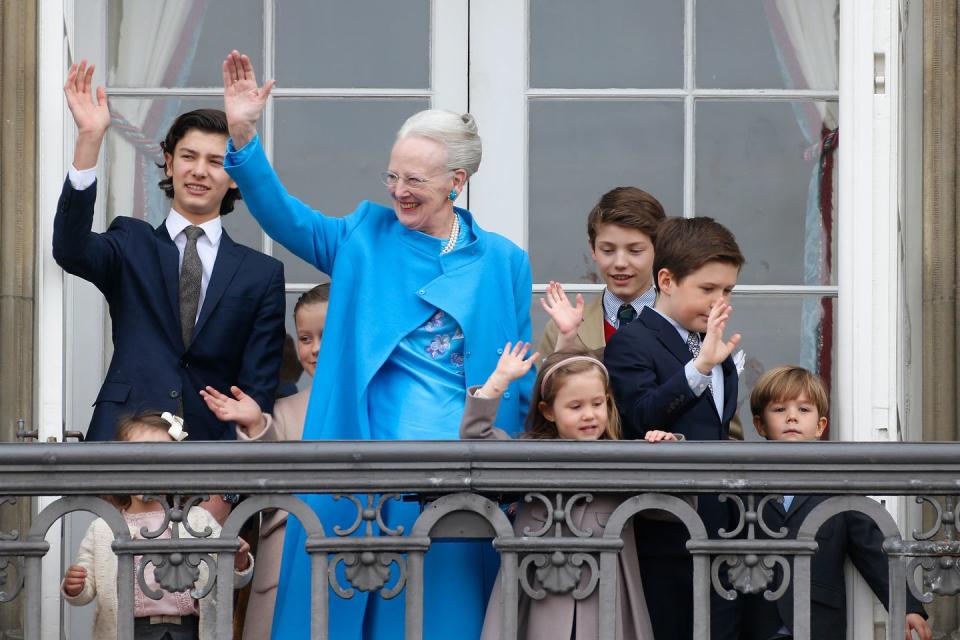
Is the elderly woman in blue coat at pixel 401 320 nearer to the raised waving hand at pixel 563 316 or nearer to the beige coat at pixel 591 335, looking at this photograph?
the raised waving hand at pixel 563 316

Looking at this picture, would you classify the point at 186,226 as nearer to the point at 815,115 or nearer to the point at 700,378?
the point at 700,378

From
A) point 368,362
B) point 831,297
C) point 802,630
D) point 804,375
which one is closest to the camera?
point 802,630

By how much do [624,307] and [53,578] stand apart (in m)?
1.75

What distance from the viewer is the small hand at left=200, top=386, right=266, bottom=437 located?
539 centimetres

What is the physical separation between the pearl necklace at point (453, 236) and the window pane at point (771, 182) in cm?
135

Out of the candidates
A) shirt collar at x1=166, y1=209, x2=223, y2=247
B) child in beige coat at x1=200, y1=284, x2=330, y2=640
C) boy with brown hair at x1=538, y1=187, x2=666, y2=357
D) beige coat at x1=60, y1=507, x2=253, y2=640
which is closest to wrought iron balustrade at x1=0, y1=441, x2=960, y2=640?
child in beige coat at x1=200, y1=284, x2=330, y2=640

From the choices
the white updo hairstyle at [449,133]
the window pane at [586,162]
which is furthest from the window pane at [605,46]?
the white updo hairstyle at [449,133]

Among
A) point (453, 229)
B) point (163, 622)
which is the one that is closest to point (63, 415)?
point (163, 622)

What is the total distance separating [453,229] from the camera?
563cm

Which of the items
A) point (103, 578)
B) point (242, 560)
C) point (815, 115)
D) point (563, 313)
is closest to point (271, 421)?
point (242, 560)

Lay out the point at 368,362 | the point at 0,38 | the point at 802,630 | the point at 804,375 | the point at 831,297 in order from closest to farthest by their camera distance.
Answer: the point at 802,630 → the point at 368,362 → the point at 804,375 → the point at 0,38 → the point at 831,297

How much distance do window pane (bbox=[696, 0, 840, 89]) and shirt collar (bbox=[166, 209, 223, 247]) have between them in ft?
5.74

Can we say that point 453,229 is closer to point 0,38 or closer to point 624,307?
point 624,307

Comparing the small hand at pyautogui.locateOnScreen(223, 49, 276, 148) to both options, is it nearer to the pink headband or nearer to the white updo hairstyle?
the white updo hairstyle
